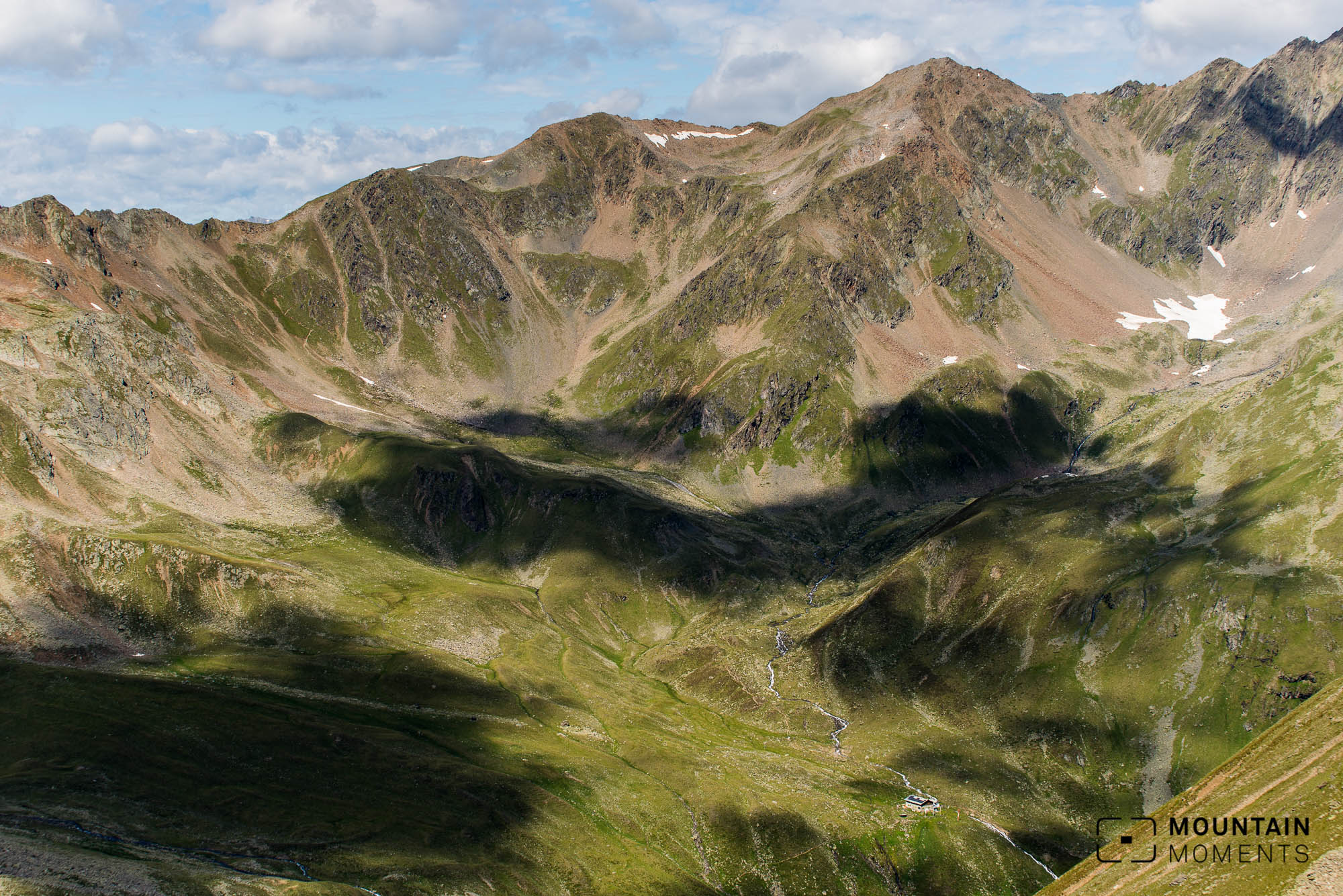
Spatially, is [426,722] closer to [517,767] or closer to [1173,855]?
[517,767]

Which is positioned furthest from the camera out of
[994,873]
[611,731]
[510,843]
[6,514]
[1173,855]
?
[6,514]

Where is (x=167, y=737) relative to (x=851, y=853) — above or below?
above

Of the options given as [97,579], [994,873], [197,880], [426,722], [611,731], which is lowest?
[994,873]

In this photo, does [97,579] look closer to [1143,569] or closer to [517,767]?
[517,767]

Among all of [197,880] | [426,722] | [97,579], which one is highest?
[97,579]

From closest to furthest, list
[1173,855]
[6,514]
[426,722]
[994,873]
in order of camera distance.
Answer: [1173,855], [994,873], [426,722], [6,514]

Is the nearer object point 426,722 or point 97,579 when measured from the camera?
point 426,722

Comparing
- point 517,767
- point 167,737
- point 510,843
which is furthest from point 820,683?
point 167,737

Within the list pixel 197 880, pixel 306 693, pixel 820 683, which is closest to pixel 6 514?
pixel 306 693

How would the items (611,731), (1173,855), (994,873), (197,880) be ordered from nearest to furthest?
(1173,855)
(197,880)
(994,873)
(611,731)
